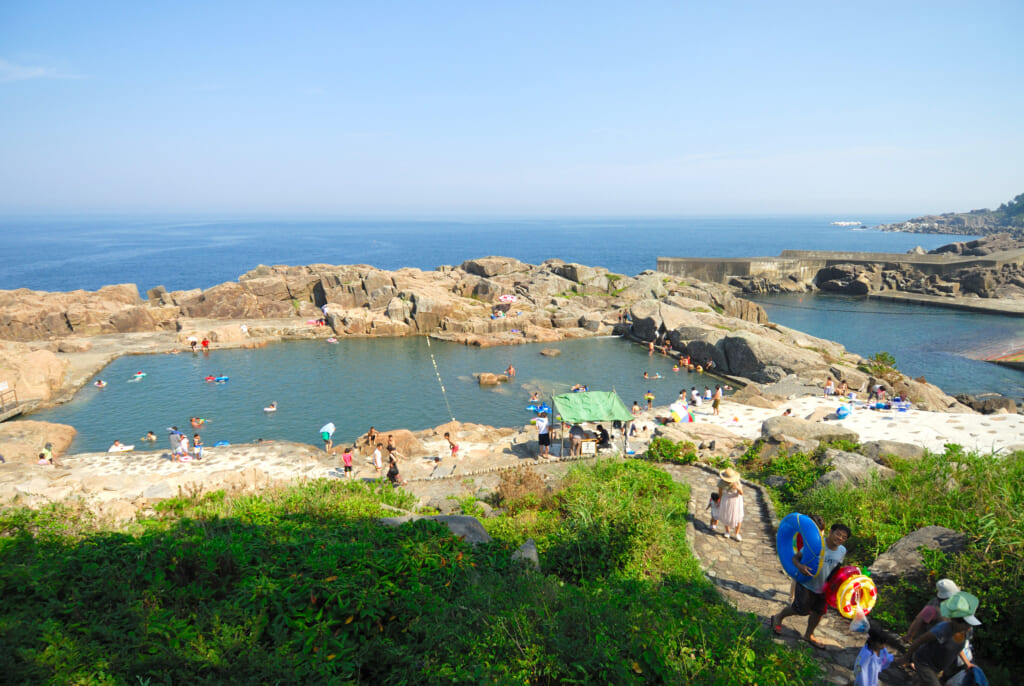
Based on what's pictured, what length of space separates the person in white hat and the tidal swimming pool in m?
20.2

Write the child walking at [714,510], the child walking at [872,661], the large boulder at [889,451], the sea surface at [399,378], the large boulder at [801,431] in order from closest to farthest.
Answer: the child walking at [872,661] → the child walking at [714,510] → the large boulder at [889,451] → the large boulder at [801,431] → the sea surface at [399,378]

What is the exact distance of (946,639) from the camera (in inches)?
194

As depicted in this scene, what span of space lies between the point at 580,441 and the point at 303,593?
13281 millimetres

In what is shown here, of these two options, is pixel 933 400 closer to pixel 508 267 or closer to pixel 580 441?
pixel 580 441

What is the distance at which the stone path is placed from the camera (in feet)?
19.2

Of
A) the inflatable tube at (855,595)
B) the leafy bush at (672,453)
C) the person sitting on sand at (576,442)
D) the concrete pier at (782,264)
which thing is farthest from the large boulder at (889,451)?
the concrete pier at (782,264)

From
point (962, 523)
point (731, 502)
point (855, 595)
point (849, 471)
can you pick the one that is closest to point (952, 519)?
point (962, 523)

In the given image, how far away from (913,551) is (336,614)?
7.41 m

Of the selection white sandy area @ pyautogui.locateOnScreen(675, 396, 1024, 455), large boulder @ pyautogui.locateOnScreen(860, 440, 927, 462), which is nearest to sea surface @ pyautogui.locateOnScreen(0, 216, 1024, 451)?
white sandy area @ pyautogui.locateOnScreen(675, 396, 1024, 455)

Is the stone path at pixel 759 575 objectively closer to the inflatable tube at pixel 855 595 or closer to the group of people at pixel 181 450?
the inflatable tube at pixel 855 595

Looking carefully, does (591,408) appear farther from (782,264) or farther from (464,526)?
(782,264)

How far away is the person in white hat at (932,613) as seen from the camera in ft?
16.7

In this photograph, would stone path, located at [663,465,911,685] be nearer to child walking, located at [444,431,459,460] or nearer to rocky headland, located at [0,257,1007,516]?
rocky headland, located at [0,257,1007,516]

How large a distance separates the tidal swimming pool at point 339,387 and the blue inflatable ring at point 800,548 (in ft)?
62.8
